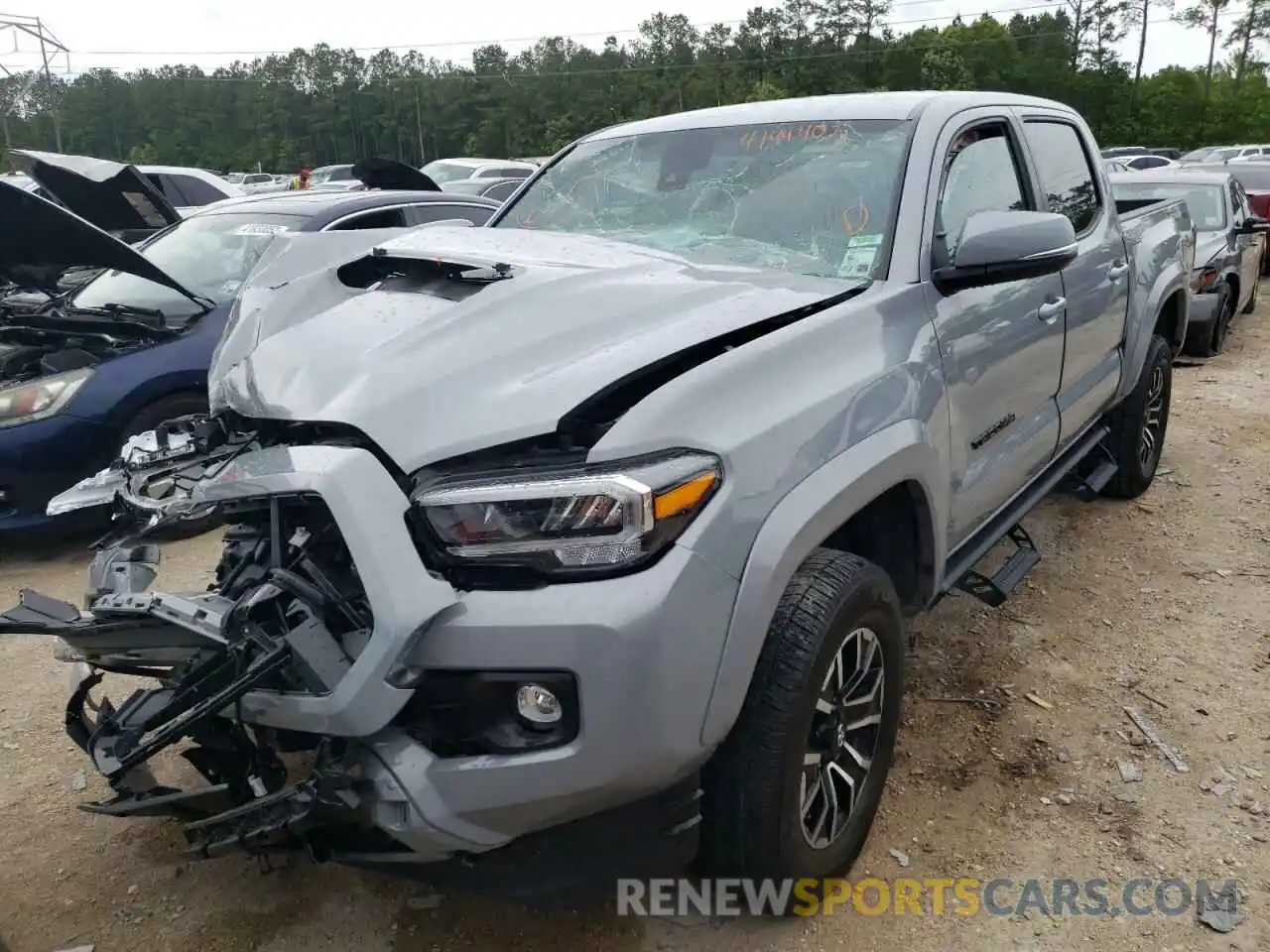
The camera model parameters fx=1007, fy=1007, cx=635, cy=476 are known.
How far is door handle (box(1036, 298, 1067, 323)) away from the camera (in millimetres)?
3379

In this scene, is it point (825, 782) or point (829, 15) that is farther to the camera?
point (829, 15)

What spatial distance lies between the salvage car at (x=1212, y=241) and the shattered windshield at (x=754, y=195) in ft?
19.5

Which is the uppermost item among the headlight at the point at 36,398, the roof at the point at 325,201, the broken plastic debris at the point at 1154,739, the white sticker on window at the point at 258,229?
the roof at the point at 325,201

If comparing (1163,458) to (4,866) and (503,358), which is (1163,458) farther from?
(4,866)

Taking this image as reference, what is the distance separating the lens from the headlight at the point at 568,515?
185 centimetres

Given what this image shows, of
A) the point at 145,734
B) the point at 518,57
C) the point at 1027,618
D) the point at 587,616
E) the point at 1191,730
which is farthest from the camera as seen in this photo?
the point at 518,57

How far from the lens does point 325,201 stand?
6.02 meters

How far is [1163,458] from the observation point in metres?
6.17

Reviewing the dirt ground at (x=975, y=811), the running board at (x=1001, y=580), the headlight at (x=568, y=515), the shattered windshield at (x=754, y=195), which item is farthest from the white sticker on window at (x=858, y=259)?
the dirt ground at (x=975, y=811)

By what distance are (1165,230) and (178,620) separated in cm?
503

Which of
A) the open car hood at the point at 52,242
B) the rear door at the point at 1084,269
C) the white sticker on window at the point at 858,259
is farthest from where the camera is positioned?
the rear door at the point at 1084,269

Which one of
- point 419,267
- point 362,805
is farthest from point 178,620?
point 419,267

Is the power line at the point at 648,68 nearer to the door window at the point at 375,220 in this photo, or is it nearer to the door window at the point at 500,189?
the door window at the point at 500,189

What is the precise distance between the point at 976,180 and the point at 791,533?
1.85 m
